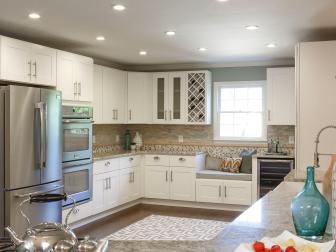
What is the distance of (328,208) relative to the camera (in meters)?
1.80

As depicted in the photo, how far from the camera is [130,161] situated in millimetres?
6793

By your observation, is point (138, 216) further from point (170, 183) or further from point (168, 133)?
point (168, 133)

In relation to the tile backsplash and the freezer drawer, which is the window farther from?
the freezer drawer

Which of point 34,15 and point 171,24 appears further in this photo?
point 171,24

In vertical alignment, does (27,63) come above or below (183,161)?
above

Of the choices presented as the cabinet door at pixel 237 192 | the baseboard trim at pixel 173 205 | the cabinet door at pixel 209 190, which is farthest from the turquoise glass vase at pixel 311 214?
the cabinet door at pixel 209 190

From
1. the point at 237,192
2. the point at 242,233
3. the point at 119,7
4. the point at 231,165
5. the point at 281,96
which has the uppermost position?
the point at 119,7

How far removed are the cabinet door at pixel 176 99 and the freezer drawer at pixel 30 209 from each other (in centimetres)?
292

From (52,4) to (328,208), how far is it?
2863 millimetres

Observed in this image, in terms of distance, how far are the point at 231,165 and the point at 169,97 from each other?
1.59 meters

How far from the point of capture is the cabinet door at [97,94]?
6336 millimetres

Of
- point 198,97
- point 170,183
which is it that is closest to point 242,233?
point 170,183

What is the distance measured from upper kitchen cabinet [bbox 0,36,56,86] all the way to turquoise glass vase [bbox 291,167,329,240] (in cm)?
342

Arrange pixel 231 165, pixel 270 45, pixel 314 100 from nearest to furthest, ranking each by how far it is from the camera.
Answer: pixel 314 100 < pixel 270 45 < pixel 231 165
